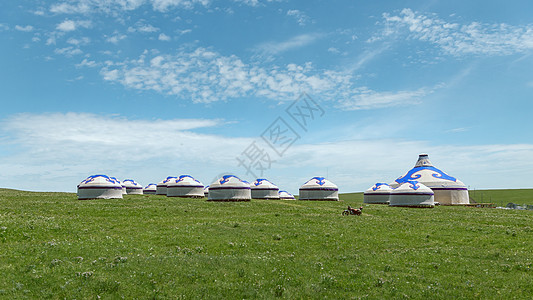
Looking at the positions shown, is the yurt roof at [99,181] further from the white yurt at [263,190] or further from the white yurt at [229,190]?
the white yurt at [263,190]

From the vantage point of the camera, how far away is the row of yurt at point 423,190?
62.0 metres

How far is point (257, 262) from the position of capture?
57.6 feet

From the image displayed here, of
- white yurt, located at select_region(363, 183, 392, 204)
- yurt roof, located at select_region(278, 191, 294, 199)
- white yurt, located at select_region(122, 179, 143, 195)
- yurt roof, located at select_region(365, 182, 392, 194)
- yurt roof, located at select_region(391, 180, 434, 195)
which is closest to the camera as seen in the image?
yurt roof, located at select_region(391, 180, 434, 195)

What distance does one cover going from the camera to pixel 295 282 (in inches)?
594

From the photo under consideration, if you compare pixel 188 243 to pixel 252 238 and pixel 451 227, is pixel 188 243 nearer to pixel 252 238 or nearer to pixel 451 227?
pixel 252 238

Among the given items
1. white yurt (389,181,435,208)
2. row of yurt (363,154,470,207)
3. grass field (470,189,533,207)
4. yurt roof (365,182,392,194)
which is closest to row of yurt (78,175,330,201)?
yurt roof (365,182,392,194)

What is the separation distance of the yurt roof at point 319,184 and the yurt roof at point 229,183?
758 inches

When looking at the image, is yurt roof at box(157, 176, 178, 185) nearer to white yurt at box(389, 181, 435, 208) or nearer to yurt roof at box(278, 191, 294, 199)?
yurt roof at box(278, 191, 294, 199)

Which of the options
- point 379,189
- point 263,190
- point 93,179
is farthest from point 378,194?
point 93,179

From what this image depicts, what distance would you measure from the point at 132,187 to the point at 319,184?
5427 centimetres

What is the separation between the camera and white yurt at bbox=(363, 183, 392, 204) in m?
81.1

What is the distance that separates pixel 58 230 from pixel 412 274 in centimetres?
2298

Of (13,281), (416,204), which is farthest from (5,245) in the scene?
(416,204)

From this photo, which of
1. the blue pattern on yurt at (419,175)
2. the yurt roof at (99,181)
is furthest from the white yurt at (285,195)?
the yurt roof at (99,181)
